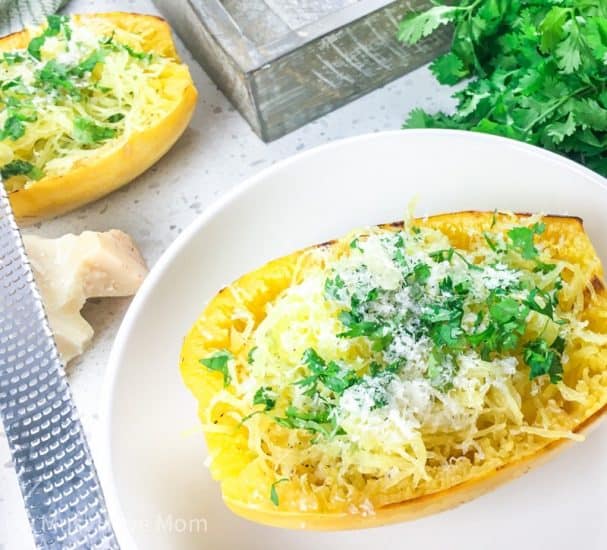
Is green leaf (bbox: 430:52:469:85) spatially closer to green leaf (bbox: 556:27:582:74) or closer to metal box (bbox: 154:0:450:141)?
metal box (bbox: 154:0:450:141)

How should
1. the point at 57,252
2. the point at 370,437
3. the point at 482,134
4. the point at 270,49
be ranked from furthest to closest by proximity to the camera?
the point at 270,49 → the point at 57,252 → the point at 482,134 → the point at 370,437

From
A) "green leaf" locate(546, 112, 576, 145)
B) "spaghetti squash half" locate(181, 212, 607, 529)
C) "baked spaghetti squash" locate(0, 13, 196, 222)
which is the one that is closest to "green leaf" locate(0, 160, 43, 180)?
"baked spaghetti squash" locate(0, 13, 196, 222)

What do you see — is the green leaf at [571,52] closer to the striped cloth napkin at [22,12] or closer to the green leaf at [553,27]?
the green leaf at [553,27]

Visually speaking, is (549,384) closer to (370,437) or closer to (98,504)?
(370,437)

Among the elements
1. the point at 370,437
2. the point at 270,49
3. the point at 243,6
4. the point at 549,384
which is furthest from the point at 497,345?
the point at 243,6

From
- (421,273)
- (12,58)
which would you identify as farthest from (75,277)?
(421,273)

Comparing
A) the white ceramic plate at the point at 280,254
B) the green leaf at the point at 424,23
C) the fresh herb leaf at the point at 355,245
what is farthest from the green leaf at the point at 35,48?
the fresh herb leaf at the point at 355,245
